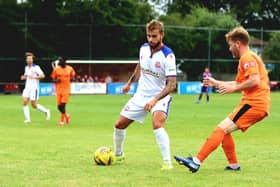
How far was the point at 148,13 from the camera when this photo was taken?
6581 centimetres

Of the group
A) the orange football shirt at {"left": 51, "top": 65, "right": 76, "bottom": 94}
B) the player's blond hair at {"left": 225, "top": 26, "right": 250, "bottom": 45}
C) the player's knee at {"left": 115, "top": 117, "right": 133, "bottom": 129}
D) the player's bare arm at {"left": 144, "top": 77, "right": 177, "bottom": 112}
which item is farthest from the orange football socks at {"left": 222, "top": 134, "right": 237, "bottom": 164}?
the orange football shirt at {"left": 51, "top": 65, "right": 76, "bottom": 94}

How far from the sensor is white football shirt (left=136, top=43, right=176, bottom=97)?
10414 mm

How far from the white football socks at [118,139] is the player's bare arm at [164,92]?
86 centimetres

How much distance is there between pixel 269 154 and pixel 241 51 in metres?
3.45

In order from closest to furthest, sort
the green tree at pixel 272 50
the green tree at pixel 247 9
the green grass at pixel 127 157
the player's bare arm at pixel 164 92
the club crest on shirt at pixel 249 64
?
the green grass at pixel 127 157 → the club crest on shirt at pixel 249 64 → the player's bare arm at pixel 164 92 → the green tree at pixel 272 50 → the green tree at pixel 247 9

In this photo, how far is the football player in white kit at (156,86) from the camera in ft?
33.7

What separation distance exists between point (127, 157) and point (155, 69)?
2.23m

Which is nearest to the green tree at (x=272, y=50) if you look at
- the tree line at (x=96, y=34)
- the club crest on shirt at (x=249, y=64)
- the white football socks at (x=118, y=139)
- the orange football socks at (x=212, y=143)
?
the tree line at (x=96, y=34)

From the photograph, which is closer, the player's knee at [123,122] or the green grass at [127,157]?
the green grass at [127,157]

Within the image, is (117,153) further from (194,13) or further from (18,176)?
(194,13)

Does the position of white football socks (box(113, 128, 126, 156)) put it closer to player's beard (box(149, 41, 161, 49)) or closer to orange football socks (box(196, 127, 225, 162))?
player's beard (box(149, 41, 161, 49))

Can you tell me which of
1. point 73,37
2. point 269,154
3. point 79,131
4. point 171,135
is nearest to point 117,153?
point 269,154

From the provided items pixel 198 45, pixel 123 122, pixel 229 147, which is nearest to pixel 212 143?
pixel 229 147

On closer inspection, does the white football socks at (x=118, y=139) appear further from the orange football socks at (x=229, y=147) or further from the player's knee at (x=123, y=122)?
the orange football socks at (x=229, y=147)
